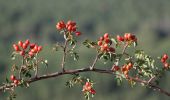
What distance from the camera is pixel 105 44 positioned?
655 cm

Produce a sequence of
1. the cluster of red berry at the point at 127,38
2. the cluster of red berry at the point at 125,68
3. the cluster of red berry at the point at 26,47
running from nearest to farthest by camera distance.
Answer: the cluster of red berry at the point at 125,68
the cluster of red berry at the point at 26,47
the cluster of red berry at the point at 127,38

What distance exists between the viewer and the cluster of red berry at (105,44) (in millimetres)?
6547

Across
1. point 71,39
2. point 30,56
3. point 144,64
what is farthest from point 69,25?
point 144,64

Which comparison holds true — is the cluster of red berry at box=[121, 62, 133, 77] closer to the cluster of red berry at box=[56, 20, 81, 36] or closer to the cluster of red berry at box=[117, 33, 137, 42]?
the cluster of red berry at box=[117, 33, 137, 42]

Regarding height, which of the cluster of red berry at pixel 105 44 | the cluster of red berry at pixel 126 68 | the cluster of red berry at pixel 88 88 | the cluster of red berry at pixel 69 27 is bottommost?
the cluster of red berry at pixel 88 88

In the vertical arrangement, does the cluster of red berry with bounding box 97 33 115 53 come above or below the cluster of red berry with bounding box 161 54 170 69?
above

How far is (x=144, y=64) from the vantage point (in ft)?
21.4

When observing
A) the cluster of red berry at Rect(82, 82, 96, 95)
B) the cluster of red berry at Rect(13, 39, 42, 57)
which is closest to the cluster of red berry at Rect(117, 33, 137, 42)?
the cluster of red berry at Rect(82, 82, 96, 95)

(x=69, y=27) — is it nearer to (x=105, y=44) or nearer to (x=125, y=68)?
(x=105, y=44)

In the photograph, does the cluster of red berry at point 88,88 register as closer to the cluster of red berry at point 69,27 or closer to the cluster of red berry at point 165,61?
the cluster of red berry at point 69,27

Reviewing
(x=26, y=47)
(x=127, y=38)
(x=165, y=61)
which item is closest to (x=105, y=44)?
(x=127, y=38)

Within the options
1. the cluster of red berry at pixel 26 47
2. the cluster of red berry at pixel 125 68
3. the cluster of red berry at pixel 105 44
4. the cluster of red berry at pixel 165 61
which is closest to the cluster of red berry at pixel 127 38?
the cluster of red berry at pixel 105 44

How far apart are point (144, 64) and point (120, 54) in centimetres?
31

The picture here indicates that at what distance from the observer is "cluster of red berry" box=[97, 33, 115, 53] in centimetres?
655
